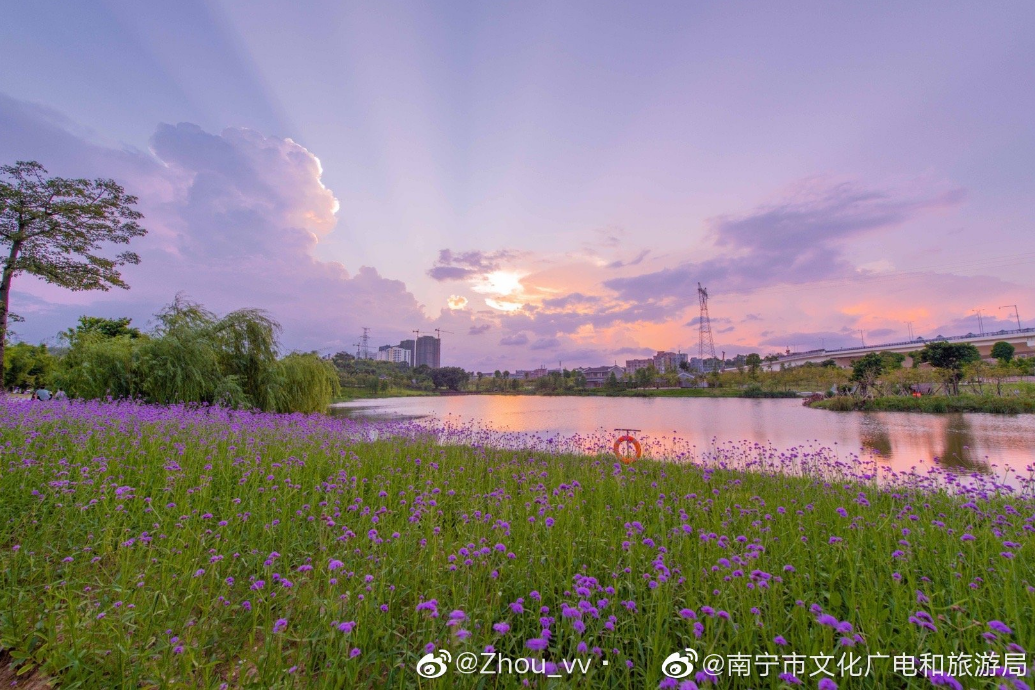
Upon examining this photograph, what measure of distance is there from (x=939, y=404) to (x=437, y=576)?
108ft

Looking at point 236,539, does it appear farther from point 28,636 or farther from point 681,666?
point 681,666

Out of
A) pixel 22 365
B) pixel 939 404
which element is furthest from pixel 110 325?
pixel 939 404

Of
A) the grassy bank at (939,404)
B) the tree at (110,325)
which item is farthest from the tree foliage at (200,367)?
the grassy bank at (939,404)

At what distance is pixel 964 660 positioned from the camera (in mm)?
1780

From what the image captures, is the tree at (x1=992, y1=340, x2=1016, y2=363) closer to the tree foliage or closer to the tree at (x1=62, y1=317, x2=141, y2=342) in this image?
the tree foliage

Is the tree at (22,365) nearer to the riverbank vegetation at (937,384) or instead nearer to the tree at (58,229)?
the tree at (58,229)

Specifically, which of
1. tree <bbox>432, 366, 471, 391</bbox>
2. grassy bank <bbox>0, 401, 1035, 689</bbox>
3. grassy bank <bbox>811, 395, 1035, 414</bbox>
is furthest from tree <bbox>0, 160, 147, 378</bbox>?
tree <bbox>432, 366, 471, 391</bbox>

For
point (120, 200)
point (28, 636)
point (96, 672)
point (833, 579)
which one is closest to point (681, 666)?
point (833, 579)

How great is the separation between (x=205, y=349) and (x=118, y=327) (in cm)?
1933

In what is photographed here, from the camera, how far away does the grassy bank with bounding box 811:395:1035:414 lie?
842 inches

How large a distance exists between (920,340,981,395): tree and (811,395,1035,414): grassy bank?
199 inches

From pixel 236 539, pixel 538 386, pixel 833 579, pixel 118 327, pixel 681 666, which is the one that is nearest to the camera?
pixel 681 666

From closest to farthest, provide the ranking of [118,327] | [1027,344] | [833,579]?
[833,579]
[118,327]
[1027,344]

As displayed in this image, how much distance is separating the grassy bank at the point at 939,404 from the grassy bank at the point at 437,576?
26.6 metres
